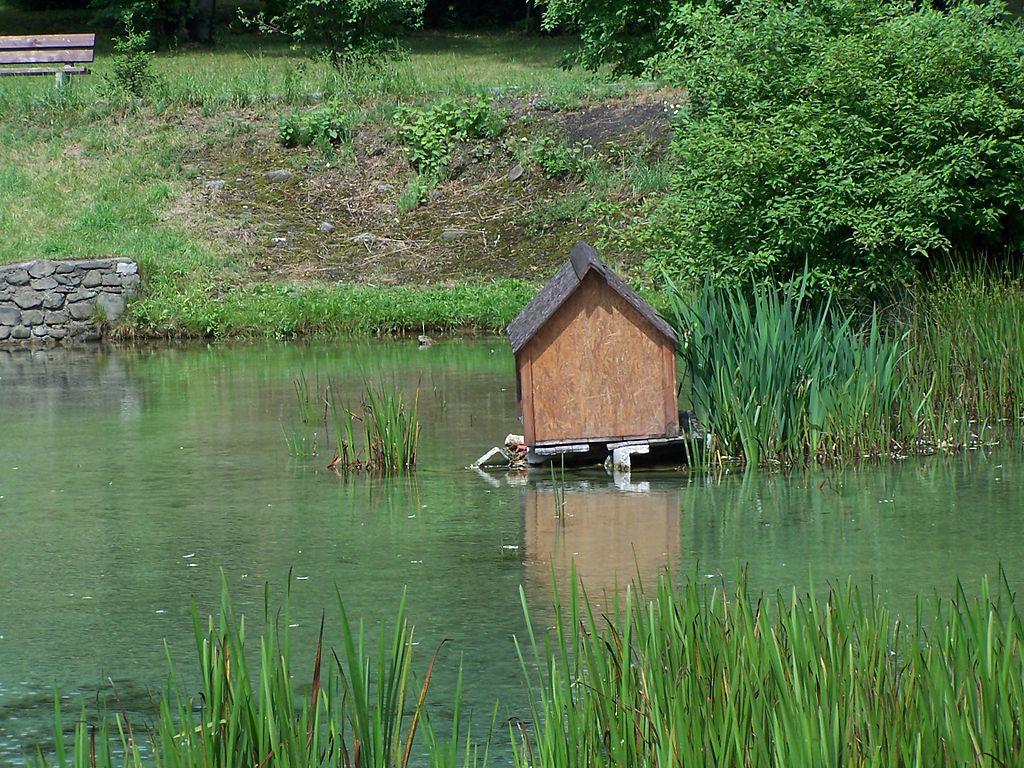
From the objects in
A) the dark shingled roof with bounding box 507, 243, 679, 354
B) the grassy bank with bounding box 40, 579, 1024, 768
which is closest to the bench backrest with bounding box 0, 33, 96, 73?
the dark shingled roof with bounding box 507, 243, 679, 354

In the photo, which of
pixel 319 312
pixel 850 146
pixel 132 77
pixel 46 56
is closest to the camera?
pixel 850 146

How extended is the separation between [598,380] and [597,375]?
0.03m

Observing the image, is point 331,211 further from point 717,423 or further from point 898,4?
point 717,423

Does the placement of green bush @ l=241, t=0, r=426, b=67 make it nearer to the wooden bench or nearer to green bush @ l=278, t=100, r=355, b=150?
the wooden bench

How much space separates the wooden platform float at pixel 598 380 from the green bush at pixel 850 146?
1.59 meters

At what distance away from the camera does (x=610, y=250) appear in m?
16.5

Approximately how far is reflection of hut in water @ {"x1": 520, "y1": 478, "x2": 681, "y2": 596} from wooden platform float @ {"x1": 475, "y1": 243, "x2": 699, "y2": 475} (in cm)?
31

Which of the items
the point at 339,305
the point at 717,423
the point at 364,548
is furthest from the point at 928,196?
the point at 339,305

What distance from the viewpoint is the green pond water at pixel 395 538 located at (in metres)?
4.53

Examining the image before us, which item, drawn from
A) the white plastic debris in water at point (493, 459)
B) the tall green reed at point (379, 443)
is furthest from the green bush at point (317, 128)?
the white plastic debris in water at point (493, 459)

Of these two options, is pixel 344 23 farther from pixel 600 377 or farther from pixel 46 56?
pixel 600 377

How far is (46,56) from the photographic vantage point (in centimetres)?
2050

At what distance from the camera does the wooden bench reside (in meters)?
20.2

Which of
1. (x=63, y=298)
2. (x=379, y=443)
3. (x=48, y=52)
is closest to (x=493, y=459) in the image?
(x=379, y=443)
